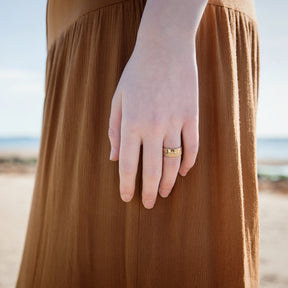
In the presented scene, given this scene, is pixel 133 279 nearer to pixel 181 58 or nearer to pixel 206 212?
pixel 206 212

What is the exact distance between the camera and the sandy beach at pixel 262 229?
3.01 metres

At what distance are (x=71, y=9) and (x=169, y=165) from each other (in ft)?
1.99

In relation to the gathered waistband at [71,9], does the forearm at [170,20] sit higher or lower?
lower

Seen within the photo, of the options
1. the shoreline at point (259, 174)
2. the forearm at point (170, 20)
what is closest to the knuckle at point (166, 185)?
the forearm at point (170, 20)

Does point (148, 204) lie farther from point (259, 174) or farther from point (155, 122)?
point (259, 174)

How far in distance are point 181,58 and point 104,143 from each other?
1.02 ft

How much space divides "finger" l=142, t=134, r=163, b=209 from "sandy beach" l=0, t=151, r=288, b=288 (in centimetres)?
293

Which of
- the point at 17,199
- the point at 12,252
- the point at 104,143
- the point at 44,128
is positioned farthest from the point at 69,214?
the point at 17,199

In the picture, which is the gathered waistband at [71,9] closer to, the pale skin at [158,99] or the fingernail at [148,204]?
the pale skin at [158,99]

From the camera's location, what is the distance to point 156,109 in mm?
536

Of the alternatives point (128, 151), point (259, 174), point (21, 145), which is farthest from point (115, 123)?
point (21, 145)

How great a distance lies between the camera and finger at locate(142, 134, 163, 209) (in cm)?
54

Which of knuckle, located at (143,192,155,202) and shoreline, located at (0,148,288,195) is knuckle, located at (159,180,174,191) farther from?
shoreline, located at (0,148,288,195)

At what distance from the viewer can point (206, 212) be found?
2.20 feet
